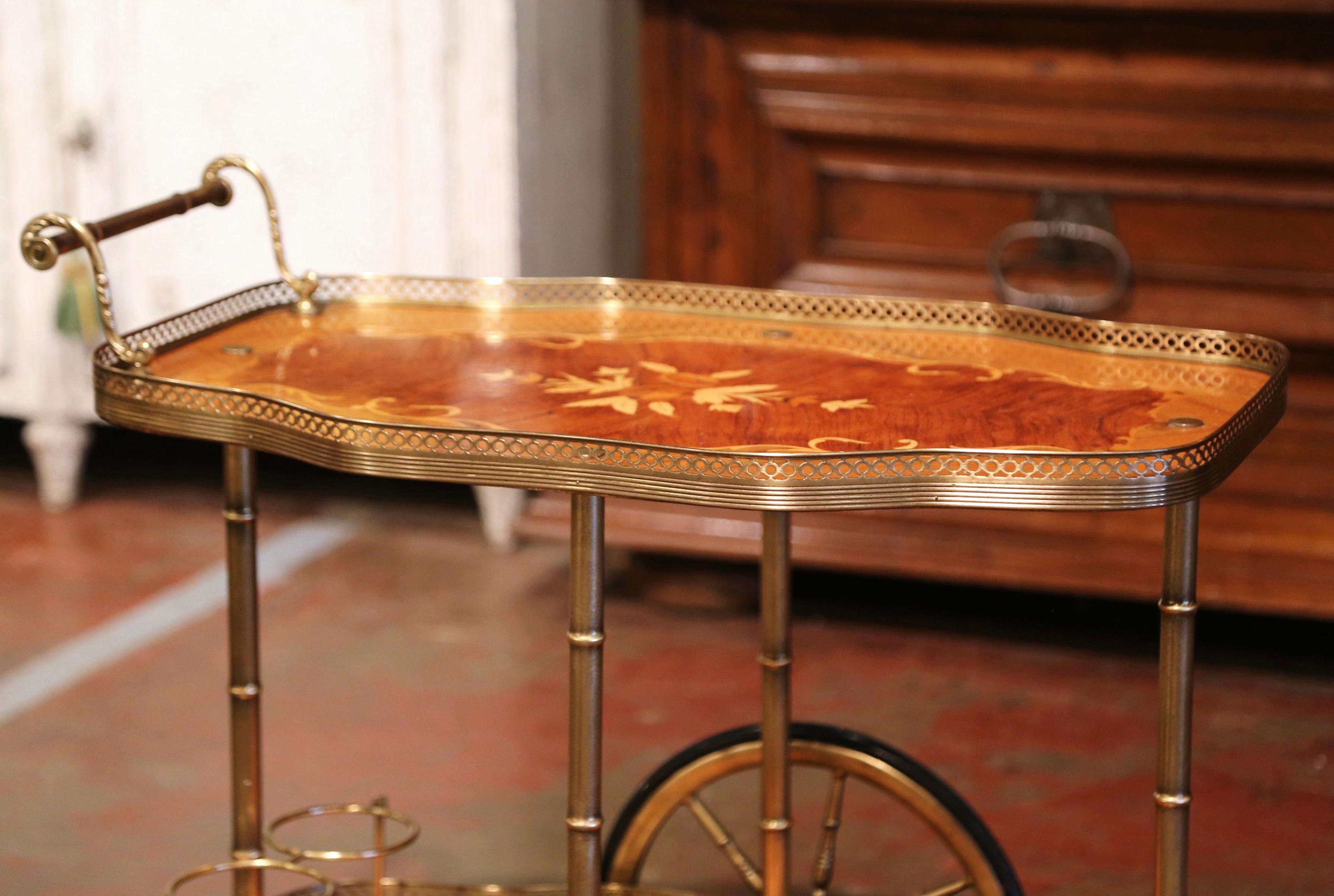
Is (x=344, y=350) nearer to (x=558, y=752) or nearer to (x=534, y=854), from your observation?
(x=534, y=854)

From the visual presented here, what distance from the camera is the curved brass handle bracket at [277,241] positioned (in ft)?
5.81

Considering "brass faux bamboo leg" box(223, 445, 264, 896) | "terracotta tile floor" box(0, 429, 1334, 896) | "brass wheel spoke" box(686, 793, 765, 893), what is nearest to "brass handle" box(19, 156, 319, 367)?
"brass faux bamboo leg" box(223, 445, 264, 896)

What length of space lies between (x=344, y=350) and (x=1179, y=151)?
61.8 inches

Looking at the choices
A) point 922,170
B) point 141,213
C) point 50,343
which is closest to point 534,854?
point 141,213

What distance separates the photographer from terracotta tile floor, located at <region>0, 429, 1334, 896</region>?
2.26 metres

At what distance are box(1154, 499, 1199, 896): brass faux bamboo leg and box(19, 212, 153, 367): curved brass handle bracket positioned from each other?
91cm

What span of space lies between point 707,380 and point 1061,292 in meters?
1.40

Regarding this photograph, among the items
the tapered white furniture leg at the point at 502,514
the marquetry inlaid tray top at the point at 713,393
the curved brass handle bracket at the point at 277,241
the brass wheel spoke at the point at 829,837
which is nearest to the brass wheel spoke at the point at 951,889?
the brass wheel spoke at the point at 829,837

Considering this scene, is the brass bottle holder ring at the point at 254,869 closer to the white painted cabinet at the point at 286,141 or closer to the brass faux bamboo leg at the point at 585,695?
the brass faux bamboo leg at the point at 585,695

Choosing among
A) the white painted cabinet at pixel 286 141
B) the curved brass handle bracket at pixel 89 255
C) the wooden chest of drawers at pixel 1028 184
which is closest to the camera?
the curved brass handle bracket at pixel 89 255

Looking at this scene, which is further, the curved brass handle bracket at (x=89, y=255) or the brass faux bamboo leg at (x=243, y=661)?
the brass faux bamboo leg at (x=243, y=661)

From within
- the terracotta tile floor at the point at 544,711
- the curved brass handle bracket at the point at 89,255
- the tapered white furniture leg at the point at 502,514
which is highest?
the curved brass handle bracket at the point at 89,255

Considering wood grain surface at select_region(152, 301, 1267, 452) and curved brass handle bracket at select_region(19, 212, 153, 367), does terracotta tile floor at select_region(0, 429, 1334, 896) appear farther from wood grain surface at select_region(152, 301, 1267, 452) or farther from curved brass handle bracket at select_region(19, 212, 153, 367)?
curved brass handle bracket at select_region(19, 212, 153, 367)

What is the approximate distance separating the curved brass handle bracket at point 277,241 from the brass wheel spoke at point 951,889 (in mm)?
886
